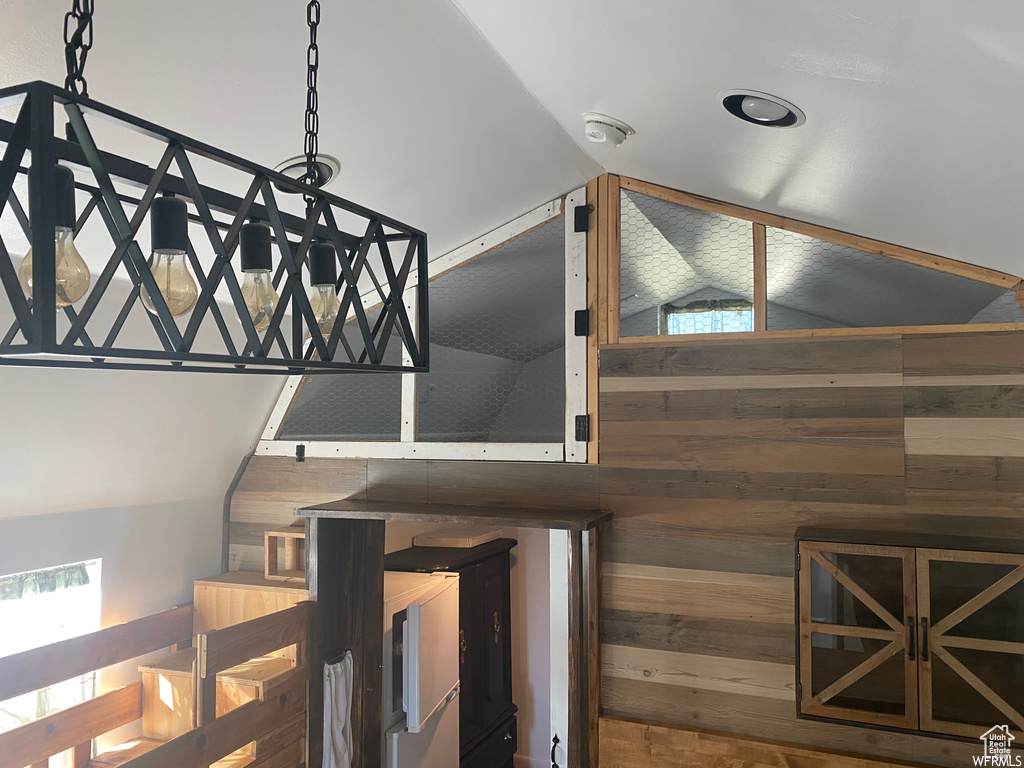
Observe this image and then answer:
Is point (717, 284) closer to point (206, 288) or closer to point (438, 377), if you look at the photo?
point (438, 377)

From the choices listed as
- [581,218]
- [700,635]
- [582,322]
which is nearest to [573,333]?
[582,322]

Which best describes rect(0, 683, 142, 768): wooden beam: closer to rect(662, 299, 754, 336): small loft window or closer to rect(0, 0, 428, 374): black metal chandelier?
rect(0, 0, 428, 374): black metal chandelier

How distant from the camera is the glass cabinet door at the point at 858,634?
2090 mm

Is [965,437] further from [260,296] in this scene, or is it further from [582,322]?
[260,296]

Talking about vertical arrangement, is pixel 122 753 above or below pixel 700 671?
below

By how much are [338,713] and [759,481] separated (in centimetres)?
178

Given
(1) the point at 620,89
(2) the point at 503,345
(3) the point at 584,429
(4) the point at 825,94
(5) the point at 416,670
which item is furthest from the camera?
(5) the point at 416,670

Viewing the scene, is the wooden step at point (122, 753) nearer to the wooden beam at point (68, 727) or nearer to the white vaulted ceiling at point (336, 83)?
the wooden beam at point (68, 727)

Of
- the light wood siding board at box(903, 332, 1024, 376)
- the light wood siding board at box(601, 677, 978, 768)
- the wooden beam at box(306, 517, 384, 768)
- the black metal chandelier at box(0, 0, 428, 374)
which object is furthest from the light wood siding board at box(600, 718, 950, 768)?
the black metal chandelier at box(0, 0, 428, 374)

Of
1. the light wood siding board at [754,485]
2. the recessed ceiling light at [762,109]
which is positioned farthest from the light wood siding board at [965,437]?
the recessed ceiling light at [762,109]

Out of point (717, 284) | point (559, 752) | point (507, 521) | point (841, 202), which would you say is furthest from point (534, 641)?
point (841, 202)

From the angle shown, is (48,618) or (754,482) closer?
(754,482)

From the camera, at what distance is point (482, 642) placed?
4.24m

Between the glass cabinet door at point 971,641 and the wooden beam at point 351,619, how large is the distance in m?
1.97
